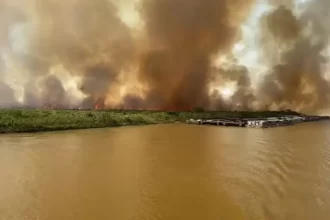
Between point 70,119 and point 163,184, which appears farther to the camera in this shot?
point 70,119

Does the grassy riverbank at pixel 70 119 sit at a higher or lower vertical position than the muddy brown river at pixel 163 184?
higher

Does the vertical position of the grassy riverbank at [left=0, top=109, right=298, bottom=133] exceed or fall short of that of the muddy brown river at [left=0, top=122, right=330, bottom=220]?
it exceeds it

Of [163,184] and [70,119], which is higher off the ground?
[70,119]

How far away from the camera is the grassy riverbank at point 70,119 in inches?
1019

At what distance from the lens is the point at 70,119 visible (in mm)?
30000

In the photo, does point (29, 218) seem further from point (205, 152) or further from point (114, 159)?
point (205, 152)

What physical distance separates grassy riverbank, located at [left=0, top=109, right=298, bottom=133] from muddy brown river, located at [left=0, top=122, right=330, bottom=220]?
9.27 metres

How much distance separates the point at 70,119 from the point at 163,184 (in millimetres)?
22533

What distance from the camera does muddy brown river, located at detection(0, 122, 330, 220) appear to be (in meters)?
7.41

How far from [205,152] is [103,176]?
7016 millimetres

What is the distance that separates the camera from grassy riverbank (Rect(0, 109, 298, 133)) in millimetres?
25891

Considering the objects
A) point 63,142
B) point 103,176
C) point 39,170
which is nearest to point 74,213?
point 103,176

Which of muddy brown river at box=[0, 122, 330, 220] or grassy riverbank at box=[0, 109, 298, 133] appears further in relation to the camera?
grassy riverbank at box=[0, 109, 298, 133]

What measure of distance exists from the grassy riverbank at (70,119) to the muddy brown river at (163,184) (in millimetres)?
9269
